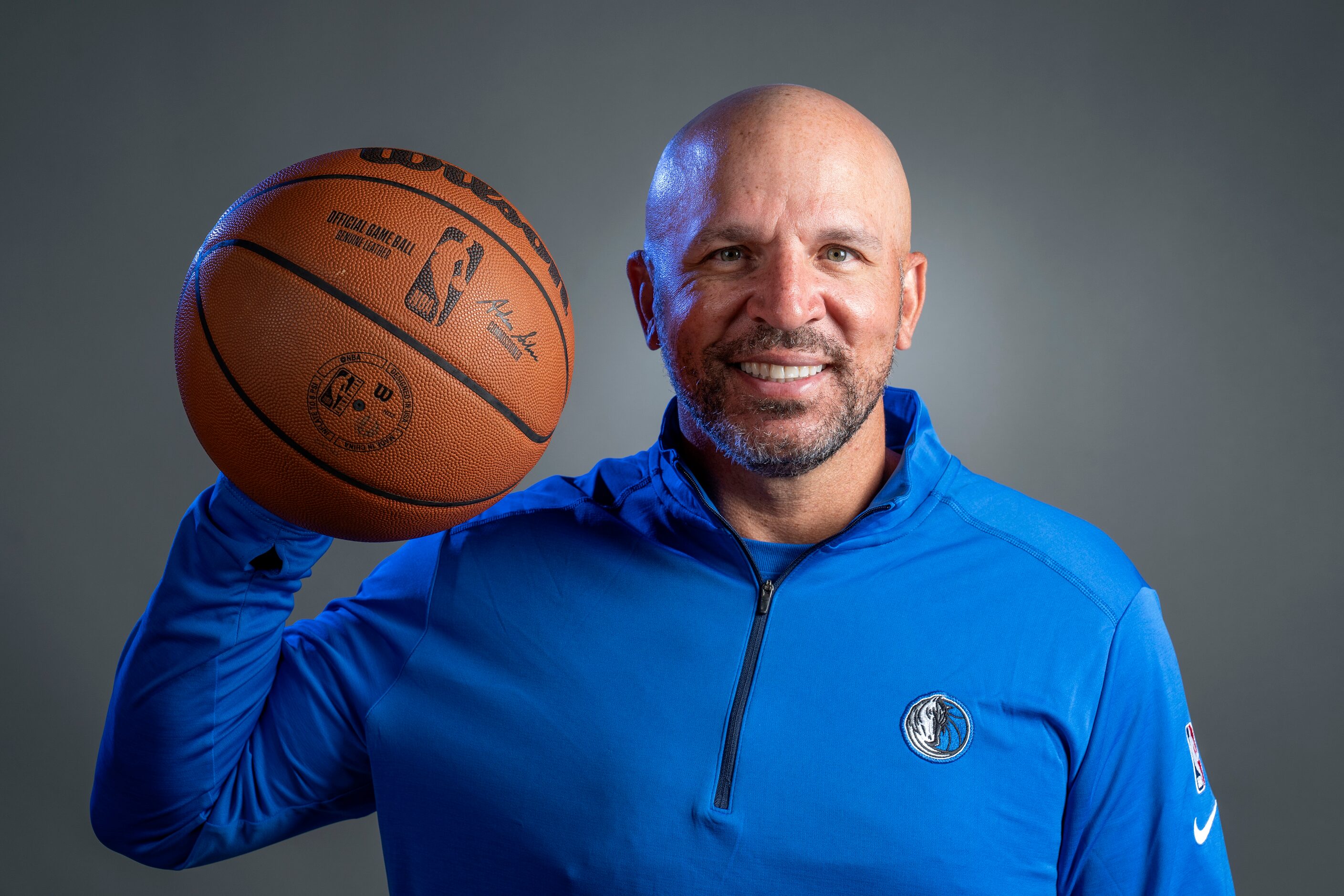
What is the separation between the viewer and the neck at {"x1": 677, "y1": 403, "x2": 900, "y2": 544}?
1462 millimetres

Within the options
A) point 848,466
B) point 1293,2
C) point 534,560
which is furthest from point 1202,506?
point 534,560

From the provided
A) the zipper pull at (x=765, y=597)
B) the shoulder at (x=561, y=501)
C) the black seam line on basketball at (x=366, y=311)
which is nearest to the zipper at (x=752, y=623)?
the zipper pull at (x=765, y=597)

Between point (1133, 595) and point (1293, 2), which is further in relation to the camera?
point (1293, 2)

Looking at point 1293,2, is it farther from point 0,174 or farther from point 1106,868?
point 0,174

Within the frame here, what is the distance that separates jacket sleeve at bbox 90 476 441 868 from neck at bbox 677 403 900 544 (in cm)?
44

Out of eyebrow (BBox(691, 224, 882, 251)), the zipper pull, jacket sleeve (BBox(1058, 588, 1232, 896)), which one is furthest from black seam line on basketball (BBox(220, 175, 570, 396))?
jacket sleeve (BBox(1058, 588, 1232, 896))

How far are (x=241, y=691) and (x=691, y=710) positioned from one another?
60 cm

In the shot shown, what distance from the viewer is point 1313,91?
2922mm

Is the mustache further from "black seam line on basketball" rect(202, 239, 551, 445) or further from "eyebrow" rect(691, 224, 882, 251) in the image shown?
"black seam line on basketball" rect(202, 239, 551, 445)

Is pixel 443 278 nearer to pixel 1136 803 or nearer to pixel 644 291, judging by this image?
pixel 644 291

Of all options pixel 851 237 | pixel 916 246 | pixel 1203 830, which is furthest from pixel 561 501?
pixel 916 246

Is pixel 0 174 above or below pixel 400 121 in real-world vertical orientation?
below

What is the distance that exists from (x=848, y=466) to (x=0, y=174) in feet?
8.59

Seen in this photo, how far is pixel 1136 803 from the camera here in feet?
4.26
